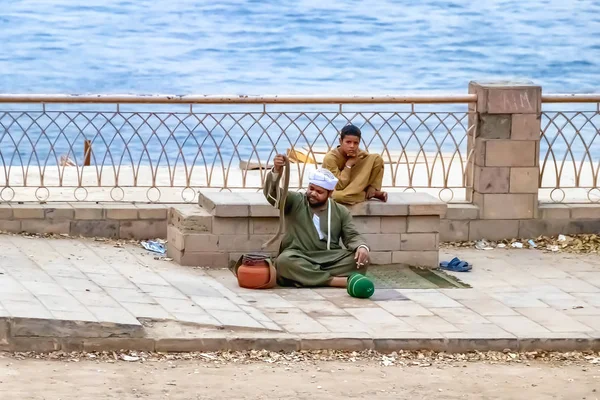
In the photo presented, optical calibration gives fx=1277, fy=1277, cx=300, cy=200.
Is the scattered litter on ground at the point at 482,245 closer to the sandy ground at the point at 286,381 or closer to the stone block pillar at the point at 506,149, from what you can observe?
the stone block pillar at the point at 506,149

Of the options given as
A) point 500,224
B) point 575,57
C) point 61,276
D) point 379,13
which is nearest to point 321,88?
point 575,57

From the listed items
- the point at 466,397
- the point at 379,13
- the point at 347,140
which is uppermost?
the point at 379,13

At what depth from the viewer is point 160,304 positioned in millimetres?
8117

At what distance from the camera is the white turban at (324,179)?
9258 mm

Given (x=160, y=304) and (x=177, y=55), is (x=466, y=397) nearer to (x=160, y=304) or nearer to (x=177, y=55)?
(x=160, y=304)

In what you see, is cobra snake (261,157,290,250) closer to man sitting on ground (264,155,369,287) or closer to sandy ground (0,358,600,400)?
man sitting on ground (264,155,369,287)

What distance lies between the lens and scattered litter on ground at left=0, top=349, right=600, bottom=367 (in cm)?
719

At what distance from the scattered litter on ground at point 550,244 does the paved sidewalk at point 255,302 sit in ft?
1.96

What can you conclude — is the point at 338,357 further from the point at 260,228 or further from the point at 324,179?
the point at 260,228

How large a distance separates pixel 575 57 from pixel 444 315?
36.7m

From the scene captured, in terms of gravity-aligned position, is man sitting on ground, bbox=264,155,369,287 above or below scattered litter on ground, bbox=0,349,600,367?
above

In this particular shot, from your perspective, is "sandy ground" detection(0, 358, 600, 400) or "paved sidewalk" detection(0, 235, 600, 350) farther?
"paved sidewalk" detection(0, 235, 600, 350)

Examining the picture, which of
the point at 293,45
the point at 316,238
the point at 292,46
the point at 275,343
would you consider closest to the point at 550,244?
the point at 316,238

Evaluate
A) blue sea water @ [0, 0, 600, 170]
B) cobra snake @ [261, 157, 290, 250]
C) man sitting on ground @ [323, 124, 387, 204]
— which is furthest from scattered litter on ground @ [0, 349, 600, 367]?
blue sea water @ [0, 0, 600, 170]
